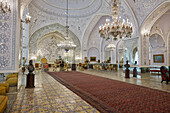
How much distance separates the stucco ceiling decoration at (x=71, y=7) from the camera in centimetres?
1260

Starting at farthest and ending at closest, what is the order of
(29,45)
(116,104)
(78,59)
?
1. (78,59)
2. (29,45)
3. (116,104)

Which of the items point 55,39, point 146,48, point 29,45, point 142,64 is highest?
point 55,39

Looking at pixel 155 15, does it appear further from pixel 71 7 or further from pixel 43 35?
pixel 43 35

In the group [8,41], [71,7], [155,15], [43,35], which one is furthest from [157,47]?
[8,41]

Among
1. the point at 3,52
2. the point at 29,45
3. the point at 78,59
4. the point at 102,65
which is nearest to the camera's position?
the point at 3,52

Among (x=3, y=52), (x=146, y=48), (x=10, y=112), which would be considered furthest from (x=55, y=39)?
(x=10, y=112)

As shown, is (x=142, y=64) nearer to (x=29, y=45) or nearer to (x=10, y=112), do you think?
(x=10, y=112)

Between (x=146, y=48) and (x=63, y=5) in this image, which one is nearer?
(x=146, y=48)

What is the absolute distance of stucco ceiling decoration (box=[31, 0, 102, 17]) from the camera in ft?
41.4

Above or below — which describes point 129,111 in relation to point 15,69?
below

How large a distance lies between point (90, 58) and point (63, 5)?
7.75m

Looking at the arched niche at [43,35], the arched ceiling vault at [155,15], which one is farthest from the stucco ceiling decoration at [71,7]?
the arched ceiling vault at [155,15]

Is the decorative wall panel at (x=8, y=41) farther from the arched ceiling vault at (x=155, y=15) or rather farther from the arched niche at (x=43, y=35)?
the arched niche at (x=43, y=35)

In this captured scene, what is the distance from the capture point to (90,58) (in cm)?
1638
